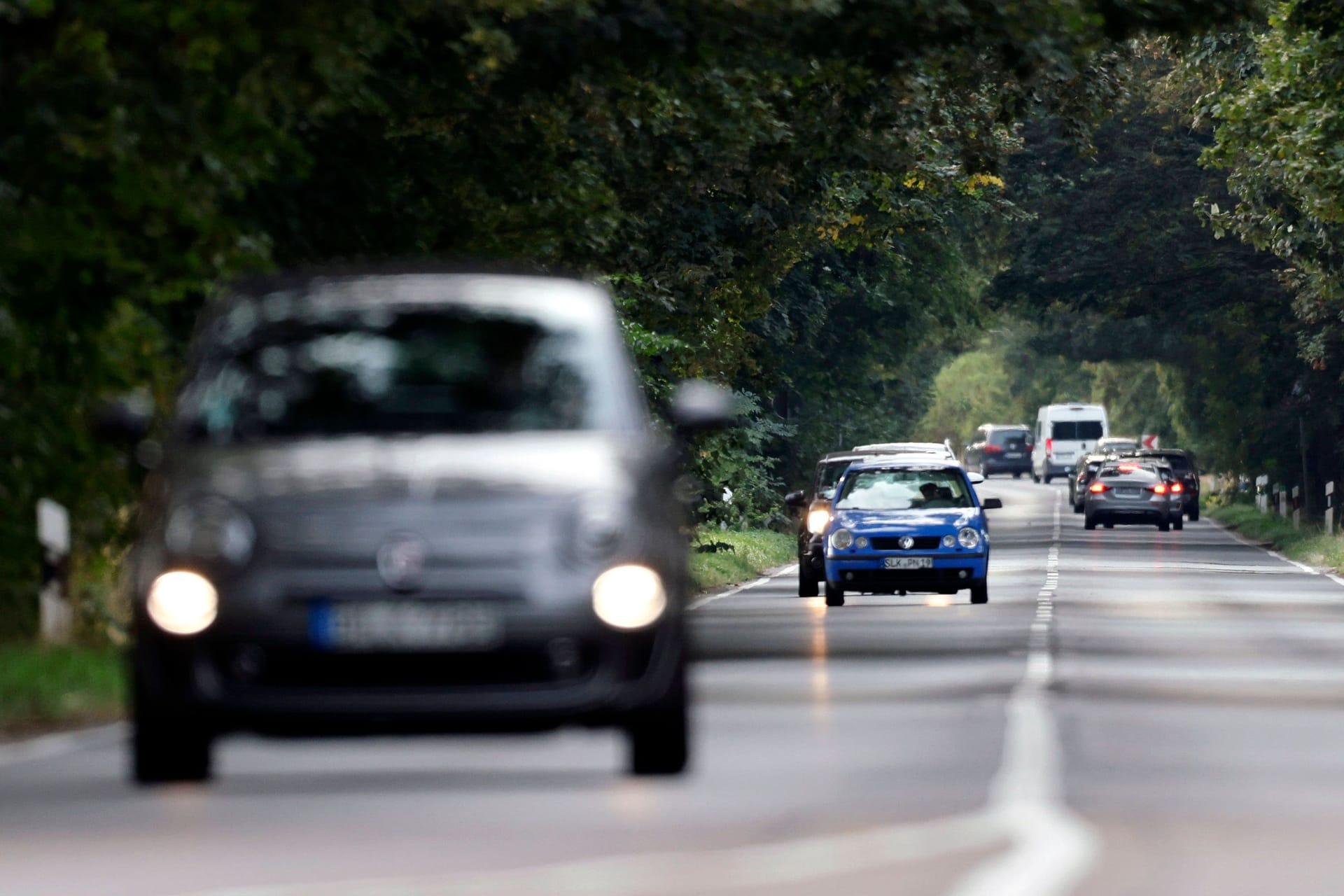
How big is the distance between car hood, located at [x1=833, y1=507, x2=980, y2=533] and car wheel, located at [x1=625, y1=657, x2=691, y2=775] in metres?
18.4

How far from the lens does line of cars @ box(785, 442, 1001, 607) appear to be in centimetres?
3064

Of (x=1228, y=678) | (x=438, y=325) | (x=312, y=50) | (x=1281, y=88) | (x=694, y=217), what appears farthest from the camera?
(x=694, y=217)

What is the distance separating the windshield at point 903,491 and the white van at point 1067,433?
7069 cm

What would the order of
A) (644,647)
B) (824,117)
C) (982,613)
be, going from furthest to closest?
(982,613), (824,117), (644,647)

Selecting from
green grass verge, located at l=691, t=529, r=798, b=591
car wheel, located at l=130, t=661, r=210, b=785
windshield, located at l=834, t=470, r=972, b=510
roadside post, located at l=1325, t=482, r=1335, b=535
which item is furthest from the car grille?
roadside post, located at l=1325, t=482, r=1335, b=535

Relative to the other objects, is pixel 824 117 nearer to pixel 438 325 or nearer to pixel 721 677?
pixel 721 677

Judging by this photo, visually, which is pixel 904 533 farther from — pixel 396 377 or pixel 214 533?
pixel 214 533

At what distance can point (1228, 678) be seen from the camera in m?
19.9

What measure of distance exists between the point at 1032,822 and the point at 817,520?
21704 mm

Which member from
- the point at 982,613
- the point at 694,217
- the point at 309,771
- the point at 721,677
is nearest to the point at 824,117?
the point at 982,613

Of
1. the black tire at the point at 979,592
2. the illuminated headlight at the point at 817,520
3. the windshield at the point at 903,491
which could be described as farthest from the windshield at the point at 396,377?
the illuminated headlight at the point at 817,520

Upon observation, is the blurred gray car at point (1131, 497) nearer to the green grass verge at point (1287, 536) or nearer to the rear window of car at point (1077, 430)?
the green grass verge at point (1287, 536)

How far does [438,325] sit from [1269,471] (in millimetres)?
53923

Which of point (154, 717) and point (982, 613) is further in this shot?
point (982, 613)
